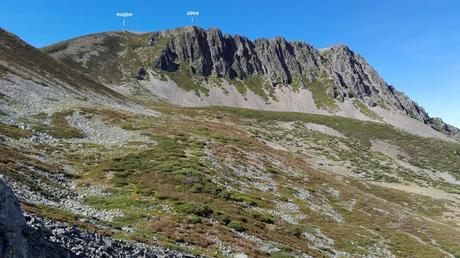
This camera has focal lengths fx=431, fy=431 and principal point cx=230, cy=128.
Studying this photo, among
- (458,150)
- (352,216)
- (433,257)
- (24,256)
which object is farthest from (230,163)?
(458,150)

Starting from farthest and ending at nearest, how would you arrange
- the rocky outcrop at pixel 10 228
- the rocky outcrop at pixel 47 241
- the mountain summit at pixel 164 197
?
the mountain summit at pixel 164 197 → the rocky outcrop at pixel 47 241 → the rocky outcrop at pixel 10 228

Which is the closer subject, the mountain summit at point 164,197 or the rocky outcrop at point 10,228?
the rocky outcrop at point 10,228

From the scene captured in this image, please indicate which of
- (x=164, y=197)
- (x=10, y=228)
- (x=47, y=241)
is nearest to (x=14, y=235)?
(x=10, y=228)

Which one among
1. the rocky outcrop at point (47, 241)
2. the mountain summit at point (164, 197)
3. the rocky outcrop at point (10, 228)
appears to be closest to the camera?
the rocky outcrop at point (10, 228)

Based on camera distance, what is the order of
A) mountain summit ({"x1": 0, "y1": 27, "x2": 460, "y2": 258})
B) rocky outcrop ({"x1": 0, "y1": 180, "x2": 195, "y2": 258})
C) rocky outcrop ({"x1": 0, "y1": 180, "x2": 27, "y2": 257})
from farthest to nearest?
mountain summit ({"x1": 0, "y1": 27, "x2": 460, "y2": 258})
rocky outcrop ({"x1": 0, "y1": 180, "x2": 195, "y2": 258})
rocky outcrop ({"x1": 0, "y1": 180, "x2": 27, "y2": 257})

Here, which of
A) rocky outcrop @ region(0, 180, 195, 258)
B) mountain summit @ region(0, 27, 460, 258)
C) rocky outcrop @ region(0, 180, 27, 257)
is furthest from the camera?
mountain summit @ region(0, 27, 460, 258)

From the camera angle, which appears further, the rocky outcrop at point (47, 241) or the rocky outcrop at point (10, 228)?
the rocky outcrop at point (47, 241)

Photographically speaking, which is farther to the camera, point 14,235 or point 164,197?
point 164,197

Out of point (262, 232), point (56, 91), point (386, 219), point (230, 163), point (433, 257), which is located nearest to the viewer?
point (262, 232)

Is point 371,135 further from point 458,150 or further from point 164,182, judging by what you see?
point 164,182

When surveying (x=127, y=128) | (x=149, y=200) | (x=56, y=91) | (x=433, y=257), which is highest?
(x=56, y=91)

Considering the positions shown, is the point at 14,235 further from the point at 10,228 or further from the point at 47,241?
the point at 47,241
